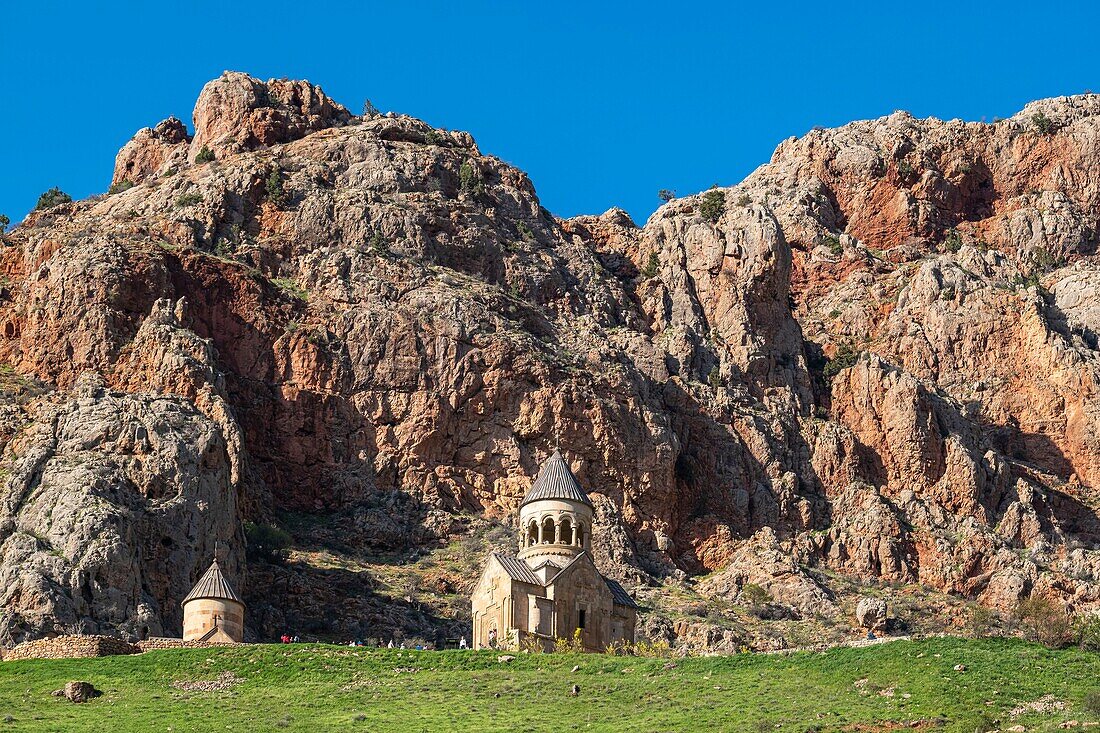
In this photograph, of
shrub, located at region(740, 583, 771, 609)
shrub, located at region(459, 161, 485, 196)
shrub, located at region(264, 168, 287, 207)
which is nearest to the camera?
shrub, located at region(740, 583, 771, 609)

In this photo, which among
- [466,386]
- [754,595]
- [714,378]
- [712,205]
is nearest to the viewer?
[754,595]

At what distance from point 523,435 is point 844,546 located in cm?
1959

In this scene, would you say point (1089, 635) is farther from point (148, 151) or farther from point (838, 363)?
point (148, 151)

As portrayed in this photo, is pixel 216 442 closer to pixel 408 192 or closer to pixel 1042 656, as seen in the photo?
pixel 408 192

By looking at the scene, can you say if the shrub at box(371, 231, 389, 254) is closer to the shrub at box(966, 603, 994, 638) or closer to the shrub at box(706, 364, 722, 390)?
the shrub at box(706, 364, 722, 390)

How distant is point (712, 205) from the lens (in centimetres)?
14650

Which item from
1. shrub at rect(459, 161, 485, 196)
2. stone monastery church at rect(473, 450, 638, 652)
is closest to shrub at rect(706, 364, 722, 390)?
shrub at rect(459, 161, 485, 196)

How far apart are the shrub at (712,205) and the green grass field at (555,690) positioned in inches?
2935

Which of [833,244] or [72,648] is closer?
[72,648]

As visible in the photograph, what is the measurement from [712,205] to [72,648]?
81.5 m

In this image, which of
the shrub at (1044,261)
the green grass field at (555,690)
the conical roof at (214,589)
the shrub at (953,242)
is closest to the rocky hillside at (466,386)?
the shrub at (953,242)

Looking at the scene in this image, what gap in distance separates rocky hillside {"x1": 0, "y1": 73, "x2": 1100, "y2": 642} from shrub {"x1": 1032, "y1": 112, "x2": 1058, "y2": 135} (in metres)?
18.1

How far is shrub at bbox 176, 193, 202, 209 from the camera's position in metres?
122

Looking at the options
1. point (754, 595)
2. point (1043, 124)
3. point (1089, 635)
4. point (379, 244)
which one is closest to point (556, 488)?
point (1089, 635)
